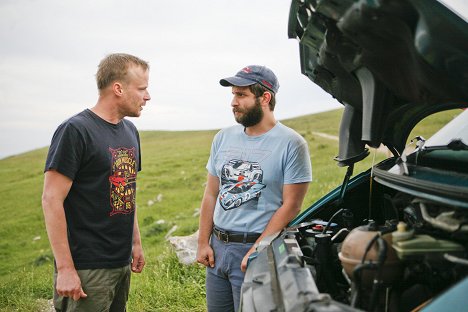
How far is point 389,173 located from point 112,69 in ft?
6.83

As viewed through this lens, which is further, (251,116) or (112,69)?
(251,116)

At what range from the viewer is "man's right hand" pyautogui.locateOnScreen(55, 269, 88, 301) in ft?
9.27

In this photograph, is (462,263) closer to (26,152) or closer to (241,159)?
(241,159)

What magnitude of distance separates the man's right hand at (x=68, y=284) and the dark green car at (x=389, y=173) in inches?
46.2

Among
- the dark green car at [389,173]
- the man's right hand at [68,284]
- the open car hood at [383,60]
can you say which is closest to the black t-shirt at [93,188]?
the man's right hand at [68,284]

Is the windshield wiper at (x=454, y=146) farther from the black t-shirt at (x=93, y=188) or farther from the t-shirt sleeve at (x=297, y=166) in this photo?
the black t-shirt at (x=93, y=188)

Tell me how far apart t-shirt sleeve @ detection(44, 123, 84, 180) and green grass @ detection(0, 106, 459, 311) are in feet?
8.53

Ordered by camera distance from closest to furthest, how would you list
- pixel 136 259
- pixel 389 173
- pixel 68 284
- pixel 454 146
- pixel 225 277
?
pixel 389 173 < pixel 454 146 < pixel 68 284 < pixel 225 277 < pixel 136 259

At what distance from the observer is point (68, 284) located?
9.28ft

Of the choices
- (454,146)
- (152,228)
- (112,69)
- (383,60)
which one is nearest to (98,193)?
(112,69)

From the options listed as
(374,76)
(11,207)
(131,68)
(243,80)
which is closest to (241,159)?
(243,80)

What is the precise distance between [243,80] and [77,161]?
54.4 inches

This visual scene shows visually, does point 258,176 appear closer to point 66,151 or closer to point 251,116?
point 251,116

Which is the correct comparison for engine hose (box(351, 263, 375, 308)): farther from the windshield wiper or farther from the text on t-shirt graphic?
the text on t-shirt graphic
